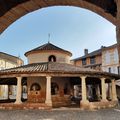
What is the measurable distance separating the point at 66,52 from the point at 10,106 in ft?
40.4

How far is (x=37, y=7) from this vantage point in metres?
2.21

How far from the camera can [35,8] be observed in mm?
2215

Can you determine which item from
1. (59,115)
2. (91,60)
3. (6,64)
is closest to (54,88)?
(59,115)

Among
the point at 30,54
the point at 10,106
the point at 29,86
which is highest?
the point at 30,54

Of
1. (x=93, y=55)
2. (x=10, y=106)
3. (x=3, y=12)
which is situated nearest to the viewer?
(x=3, y=12)

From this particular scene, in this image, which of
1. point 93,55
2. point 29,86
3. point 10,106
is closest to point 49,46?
point 29,86

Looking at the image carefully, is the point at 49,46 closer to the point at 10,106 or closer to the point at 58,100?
the point at 58,100

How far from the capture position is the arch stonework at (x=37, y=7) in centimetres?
200

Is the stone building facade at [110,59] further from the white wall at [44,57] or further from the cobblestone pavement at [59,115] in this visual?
the cobblestone pavement at [59,115]

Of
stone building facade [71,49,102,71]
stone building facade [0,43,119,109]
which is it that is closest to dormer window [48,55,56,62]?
stone building facade [0,43,119,109]

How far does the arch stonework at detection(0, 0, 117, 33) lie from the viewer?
2.00 metres

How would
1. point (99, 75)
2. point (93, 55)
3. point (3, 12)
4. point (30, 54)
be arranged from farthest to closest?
1. point (93, 55)
2. point (30, 54)
3. point (99, 75)
4. point (3, 12)

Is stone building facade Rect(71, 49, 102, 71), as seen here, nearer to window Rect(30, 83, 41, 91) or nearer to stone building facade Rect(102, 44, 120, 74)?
stone building facade Rect(102, 44, 120, 74)

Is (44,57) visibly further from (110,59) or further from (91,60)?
(91,60)
